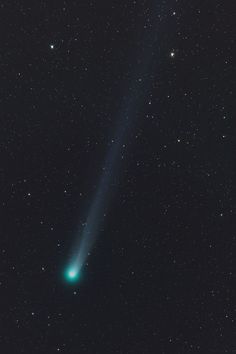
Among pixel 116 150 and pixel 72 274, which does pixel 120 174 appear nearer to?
pixel 116 150

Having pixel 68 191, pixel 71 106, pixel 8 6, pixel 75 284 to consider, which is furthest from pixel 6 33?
pixel 75 284

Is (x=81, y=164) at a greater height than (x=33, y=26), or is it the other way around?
(x=33, y=26)

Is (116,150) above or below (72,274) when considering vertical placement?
above

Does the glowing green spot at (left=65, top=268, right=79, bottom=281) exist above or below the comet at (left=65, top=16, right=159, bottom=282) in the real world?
below

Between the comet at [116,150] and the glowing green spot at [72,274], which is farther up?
the comet at [116,150]

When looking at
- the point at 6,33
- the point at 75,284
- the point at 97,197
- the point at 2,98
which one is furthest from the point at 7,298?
the point at 6,33

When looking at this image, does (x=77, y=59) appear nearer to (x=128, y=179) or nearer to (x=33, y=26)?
(x=33, y=26)

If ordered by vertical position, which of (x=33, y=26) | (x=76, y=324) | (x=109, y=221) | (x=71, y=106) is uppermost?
(x=33, y=26)

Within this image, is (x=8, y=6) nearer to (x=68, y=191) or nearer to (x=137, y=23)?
(x=137, y=23)

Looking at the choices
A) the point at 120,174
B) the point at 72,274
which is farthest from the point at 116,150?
the point at 72,274
